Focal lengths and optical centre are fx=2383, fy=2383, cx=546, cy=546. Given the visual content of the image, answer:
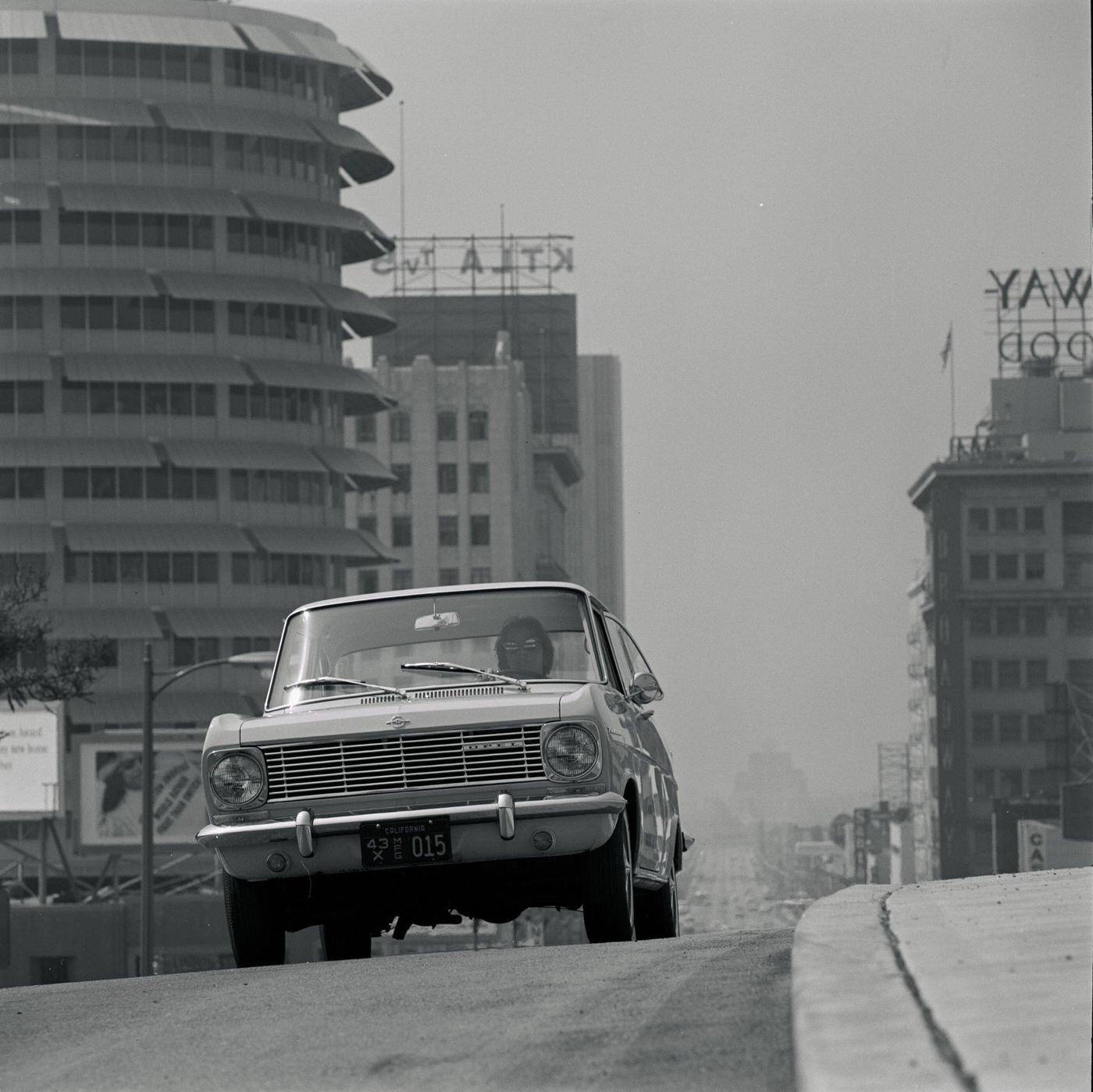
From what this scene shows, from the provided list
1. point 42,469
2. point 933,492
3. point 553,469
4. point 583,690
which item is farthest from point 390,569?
point 583,690

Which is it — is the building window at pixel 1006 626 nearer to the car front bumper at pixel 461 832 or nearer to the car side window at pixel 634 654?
the car side window at pixel 634 654

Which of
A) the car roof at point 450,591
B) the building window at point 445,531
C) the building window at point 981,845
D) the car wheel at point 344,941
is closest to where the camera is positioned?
the car roof at point 450,591

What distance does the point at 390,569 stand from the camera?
138 metres

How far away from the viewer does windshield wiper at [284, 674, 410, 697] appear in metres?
10.9

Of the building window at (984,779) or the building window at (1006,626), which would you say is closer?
the building window at (984,779)

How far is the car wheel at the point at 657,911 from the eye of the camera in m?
12.6

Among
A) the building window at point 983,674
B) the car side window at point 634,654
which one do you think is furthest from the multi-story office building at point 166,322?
the car side window at point 634,654

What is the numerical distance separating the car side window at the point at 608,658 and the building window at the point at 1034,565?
13686 cm

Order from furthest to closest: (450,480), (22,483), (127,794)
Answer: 1. (450,480)
2. (22,483)
3. (127,794)

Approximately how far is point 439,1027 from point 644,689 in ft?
15.0

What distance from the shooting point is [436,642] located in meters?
11.4

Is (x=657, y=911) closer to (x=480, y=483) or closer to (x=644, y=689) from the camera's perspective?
(x=644, y=689)

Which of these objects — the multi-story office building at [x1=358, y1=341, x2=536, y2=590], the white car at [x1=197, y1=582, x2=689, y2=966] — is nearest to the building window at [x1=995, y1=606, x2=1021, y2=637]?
the multi-story office building at [x1=358, y1=341, x2=536, y2=590]

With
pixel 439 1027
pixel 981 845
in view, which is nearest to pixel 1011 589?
pixel 981 845
